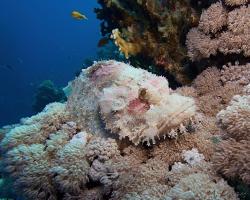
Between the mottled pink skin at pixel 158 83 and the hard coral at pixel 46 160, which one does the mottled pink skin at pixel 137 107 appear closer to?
the mottled pink skin at pixel 158 83

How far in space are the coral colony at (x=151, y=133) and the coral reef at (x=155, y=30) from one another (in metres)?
0.04

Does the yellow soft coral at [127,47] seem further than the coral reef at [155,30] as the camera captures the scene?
Yes

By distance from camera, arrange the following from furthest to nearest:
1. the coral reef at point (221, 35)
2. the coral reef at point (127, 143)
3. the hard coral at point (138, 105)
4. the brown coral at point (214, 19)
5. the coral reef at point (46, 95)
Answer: the coral reef at point (46, 95), the brown coral at point (214, 19), the coral reef at point (221, 35), the hard coral at point (138, 105), the coral reef at point (127, 143)

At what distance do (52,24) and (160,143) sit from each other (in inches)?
4054

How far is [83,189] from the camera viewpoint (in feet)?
9.68

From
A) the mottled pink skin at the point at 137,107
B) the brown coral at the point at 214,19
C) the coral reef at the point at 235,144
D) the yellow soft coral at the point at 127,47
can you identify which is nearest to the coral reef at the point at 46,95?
the yellow soft coral at the point at 127,47

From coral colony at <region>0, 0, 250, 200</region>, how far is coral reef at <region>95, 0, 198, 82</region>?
43mm

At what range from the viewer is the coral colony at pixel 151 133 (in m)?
2.30

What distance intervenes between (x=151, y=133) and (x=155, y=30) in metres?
2.14

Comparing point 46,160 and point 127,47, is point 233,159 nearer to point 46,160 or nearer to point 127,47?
point 46,160

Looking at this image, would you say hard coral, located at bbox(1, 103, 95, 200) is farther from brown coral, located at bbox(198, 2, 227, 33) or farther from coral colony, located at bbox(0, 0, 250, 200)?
brown coral, located at bbox(198, 2, 227, 33)

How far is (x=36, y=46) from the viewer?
76.4m

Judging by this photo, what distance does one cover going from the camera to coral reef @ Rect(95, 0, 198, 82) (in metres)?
4.38

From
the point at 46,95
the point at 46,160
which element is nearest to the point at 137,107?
the point at 46,160
